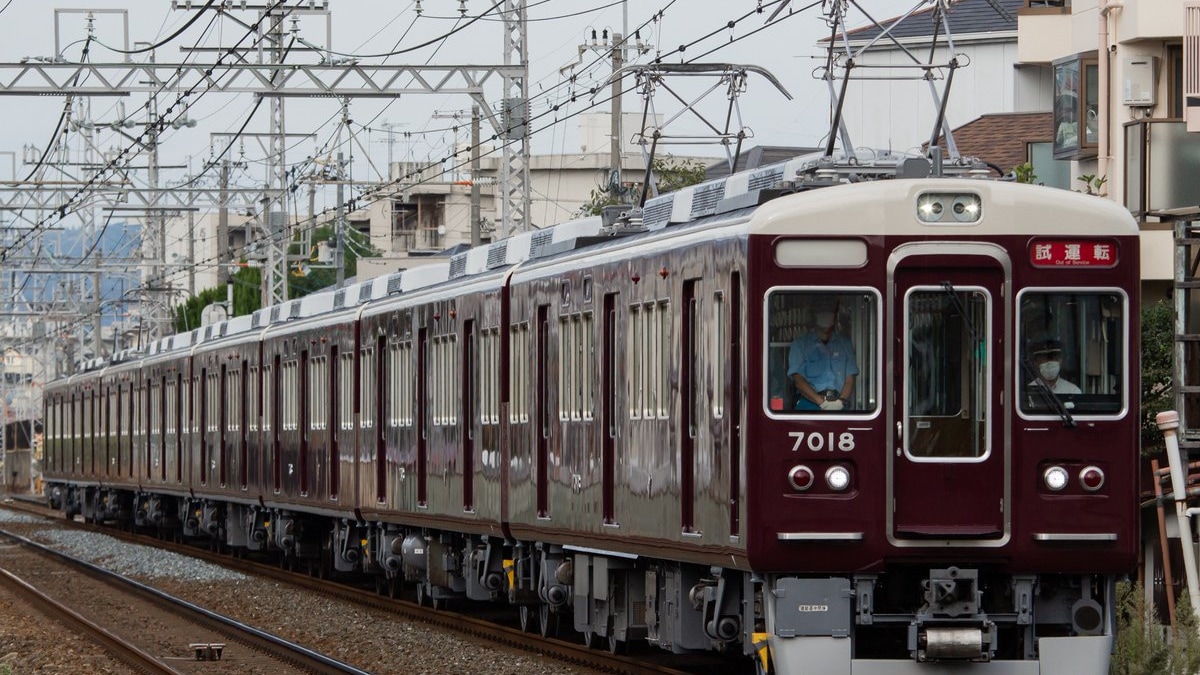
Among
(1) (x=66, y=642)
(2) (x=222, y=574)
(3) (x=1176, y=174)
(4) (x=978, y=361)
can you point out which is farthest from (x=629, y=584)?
(2) (x=222, y=574)

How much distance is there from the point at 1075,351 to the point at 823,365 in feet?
4.03

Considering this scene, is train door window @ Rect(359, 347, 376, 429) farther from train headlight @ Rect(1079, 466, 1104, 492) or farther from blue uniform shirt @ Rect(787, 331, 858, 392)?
train headlight @ Rect(1079, 466, 1104, 492)

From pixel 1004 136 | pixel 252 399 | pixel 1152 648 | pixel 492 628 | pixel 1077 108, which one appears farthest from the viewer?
pixel 1004 136

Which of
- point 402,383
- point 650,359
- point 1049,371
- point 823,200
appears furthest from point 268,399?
point 1049,371

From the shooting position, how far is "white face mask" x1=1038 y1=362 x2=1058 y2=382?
10539mm

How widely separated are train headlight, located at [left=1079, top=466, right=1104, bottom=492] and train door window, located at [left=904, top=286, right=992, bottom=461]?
19.8 inches

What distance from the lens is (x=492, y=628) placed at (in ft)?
55.4

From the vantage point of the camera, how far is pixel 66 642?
17672 mm

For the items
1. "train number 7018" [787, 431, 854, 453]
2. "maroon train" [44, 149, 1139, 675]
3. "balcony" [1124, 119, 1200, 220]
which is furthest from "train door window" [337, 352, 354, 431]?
"train number 7018" [787, 431, 854, 453]

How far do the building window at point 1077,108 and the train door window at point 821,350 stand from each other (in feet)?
35.9

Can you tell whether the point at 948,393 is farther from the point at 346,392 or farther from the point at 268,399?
the point at 268,399

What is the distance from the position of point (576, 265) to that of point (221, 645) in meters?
4.68

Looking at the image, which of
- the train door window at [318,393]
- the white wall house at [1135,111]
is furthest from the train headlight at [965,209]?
the train door window at [318,393]

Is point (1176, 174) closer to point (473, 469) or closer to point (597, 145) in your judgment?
point (473, 469)
